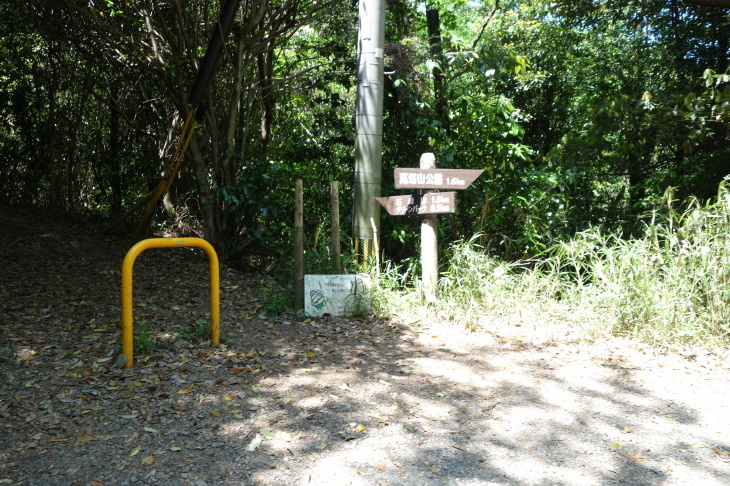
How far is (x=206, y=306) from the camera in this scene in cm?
576

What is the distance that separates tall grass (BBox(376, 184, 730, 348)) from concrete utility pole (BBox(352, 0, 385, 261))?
0.52 m

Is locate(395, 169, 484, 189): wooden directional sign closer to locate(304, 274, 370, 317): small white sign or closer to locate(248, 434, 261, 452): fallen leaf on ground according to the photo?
locate(304, 274, 370, 317): small white sign

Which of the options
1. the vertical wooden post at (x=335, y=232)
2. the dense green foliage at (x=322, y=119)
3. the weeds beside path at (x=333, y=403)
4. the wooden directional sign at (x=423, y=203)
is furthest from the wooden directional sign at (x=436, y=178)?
the weeds beside path at (x=333, y=403)

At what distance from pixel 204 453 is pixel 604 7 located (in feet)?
28.0

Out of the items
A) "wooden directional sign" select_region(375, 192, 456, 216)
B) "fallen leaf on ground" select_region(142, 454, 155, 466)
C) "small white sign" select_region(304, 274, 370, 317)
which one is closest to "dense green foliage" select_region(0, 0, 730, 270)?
"small white sign" select_region(304, 274, 370, 317)

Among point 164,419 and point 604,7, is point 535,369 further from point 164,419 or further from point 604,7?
point 604,7

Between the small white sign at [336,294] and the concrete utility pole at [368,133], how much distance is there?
57cm

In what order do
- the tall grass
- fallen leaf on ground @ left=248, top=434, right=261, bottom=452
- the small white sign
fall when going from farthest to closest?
1. the small white sign
2. the tall grass
3. fallen leaf on ground @ left=248, top=434, right=261, bottom=452

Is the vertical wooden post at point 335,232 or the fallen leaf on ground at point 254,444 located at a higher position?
the vertical wooden post at point 335,232

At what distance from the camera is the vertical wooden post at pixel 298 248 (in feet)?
18.1

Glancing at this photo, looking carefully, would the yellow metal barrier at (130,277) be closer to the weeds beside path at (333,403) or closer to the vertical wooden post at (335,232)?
the weeds beside path at (333,403)

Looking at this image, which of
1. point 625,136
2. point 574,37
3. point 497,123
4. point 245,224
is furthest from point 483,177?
point 574,37

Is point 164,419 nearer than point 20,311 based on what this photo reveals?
Yes

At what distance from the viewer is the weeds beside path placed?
3020mm
